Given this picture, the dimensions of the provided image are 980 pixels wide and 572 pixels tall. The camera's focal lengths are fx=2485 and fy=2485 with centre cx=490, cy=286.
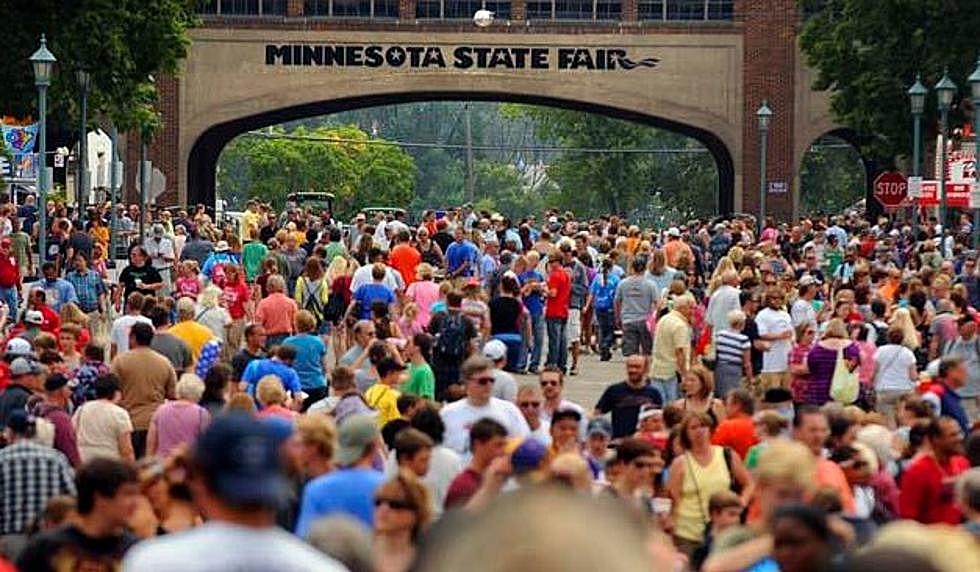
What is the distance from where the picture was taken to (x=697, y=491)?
12.9 m

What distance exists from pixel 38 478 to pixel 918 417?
516 cm

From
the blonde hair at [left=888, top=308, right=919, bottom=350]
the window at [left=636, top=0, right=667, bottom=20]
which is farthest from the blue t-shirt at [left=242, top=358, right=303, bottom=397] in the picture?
the window at [left=636, top=0, right=667, bottom=20]

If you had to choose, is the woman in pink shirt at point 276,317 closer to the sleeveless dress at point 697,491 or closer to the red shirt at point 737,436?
the red shirt at point 737,436

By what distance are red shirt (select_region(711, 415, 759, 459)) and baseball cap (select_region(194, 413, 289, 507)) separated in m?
9.53

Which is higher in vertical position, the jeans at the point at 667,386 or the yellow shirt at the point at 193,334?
the yellow shirt at the point at 193,334

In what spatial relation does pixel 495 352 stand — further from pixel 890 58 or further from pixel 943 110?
pixel 890 58

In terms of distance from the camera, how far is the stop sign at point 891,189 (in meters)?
45.8

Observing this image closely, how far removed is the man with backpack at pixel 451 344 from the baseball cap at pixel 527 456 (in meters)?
10.7

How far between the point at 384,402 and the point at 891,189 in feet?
102

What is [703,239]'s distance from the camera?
4050 cm

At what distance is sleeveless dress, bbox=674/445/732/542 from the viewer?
41.8ft

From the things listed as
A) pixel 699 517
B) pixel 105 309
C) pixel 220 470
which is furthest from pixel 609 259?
pixel 220 470

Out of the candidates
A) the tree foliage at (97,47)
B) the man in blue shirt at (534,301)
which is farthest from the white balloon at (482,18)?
the man in blue shirt at (534,301)

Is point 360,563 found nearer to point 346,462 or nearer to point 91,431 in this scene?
point 346,462
